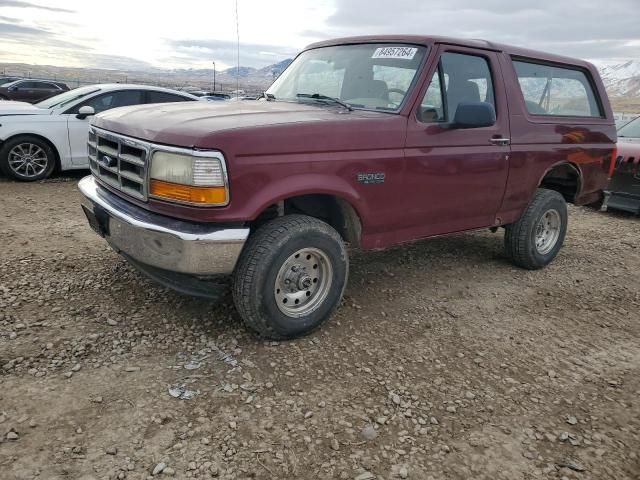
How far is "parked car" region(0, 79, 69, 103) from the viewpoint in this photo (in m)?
19.2

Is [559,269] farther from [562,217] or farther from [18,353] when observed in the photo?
[18,353]

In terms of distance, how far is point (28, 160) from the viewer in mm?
7609

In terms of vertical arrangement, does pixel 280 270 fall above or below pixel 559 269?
above

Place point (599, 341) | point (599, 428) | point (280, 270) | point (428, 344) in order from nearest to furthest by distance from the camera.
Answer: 1. point (599, 428)
2. point (280, 270)
3. point (428, 344)
4. point (599, 341)

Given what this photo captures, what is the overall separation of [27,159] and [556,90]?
7.17 metres

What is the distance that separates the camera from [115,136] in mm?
3395

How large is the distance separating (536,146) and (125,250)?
356 cm

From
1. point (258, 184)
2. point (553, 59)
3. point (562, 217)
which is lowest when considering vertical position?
point (562, 217)

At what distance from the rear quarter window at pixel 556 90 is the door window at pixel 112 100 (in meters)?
6.34

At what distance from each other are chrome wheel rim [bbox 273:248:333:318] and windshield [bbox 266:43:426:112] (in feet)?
4.00

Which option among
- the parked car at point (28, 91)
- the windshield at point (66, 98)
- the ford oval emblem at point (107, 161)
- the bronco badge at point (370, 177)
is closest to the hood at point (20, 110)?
the windshield at point (66, 98)

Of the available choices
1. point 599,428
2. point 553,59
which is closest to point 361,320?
point 599,428

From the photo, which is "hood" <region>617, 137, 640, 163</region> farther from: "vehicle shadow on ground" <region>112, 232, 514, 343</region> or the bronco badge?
the bronco badge

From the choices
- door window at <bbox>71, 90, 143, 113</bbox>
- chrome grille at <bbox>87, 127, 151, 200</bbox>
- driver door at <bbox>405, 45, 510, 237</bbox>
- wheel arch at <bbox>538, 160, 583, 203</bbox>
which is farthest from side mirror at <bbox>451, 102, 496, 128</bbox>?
door window at <bbox>71, 90, 143, 113</bbox>
